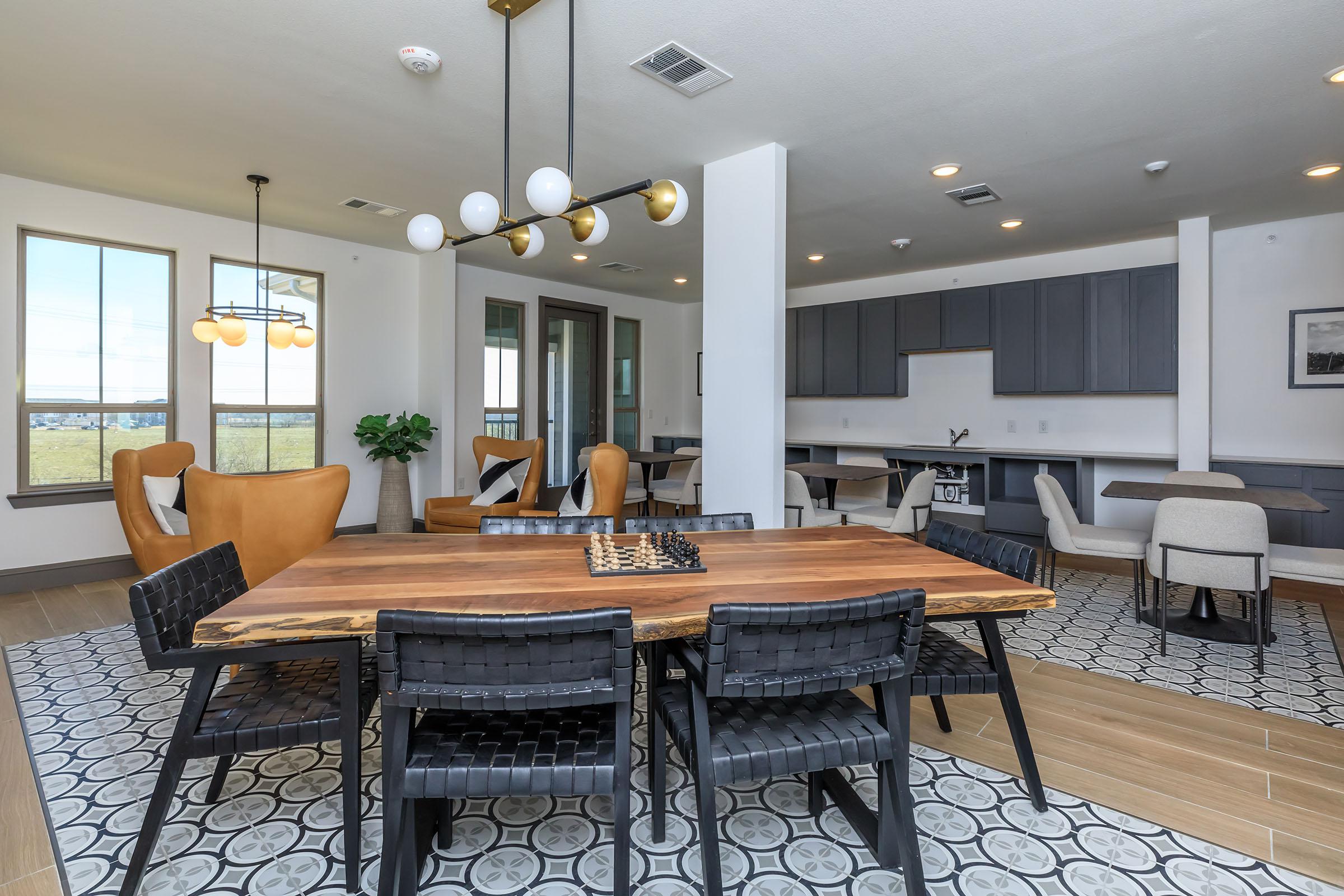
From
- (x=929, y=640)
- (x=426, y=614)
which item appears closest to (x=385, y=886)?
(x=426, y=614)

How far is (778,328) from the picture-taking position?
3625 millimetres

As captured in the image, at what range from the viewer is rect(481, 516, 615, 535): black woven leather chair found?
2.61 m

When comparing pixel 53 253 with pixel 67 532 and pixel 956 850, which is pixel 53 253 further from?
pixel 956 850

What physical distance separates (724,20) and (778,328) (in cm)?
150

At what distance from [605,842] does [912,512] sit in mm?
3379

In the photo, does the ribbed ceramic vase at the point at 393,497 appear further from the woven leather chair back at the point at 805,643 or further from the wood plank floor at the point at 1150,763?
the woven leather chair back at the point at 805,643

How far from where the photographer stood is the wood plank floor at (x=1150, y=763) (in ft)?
Result: 6.20

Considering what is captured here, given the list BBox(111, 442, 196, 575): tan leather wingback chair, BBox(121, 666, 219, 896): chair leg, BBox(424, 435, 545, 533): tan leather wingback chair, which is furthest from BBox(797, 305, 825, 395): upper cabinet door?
BBox(121, 666, 219, 896): chair leg

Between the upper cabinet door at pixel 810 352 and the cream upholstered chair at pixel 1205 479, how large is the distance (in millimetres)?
3529

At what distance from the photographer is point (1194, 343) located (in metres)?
5.06

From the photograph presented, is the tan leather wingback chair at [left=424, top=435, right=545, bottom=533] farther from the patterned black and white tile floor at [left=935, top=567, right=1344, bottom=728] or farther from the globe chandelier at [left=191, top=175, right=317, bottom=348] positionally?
the patterned black and white tile floor at [left=935, top=567, right=1344, bottom=728]

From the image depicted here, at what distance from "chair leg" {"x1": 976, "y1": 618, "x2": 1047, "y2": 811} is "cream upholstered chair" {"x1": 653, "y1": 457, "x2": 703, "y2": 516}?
13.2 feet

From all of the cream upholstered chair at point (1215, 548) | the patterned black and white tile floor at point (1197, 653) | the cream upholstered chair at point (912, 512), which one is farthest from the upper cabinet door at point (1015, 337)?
the cream upholstered chair at point (1215, 548)

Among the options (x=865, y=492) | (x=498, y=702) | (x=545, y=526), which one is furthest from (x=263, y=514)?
(x=865, y=492)
